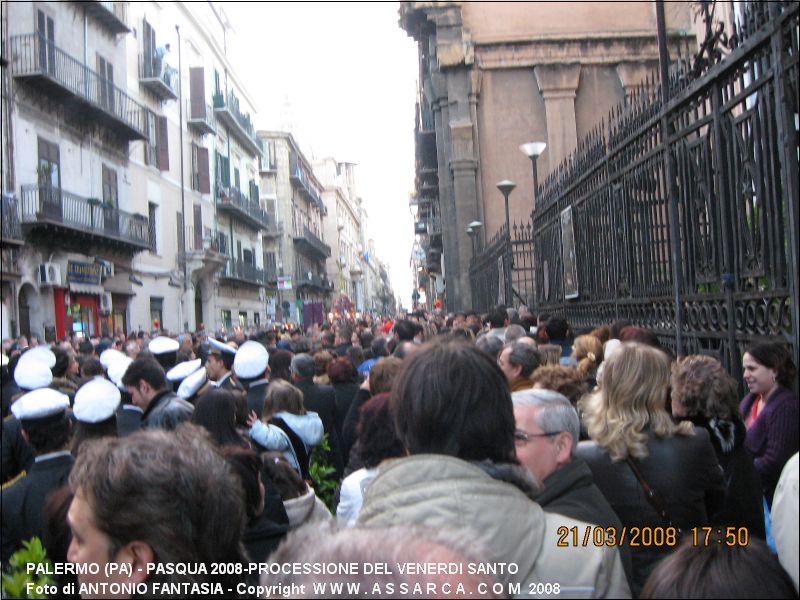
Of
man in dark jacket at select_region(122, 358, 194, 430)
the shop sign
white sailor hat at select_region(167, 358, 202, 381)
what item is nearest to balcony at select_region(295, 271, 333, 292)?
the shop sign

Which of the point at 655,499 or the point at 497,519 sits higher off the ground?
the point at 497,519

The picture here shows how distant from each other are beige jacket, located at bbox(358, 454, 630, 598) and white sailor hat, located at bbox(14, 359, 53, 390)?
5.09 metres

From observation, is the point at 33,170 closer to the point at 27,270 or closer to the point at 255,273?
the point at 27,270

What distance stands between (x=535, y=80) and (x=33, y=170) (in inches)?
530

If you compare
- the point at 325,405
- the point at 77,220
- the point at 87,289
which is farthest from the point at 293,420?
the point at 87,289

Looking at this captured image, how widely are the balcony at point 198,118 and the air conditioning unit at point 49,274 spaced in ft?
50.9

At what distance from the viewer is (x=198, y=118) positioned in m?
36.2

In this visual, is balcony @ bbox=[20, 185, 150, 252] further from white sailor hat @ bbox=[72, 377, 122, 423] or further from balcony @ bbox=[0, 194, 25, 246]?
white sailor hat @ bbox=[72, 377, 122, 423]

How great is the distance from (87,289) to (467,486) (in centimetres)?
2386

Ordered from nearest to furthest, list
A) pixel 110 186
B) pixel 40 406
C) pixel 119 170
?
pixel 40 406
pixel 110 186
pixel 119 170

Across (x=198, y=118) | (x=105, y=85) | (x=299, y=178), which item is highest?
(x=299, y=178)

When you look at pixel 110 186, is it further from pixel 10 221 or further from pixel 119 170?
pixel 10 221

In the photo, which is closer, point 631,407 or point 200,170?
point 631,407

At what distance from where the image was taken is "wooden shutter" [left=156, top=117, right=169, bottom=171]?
31.8 metres
